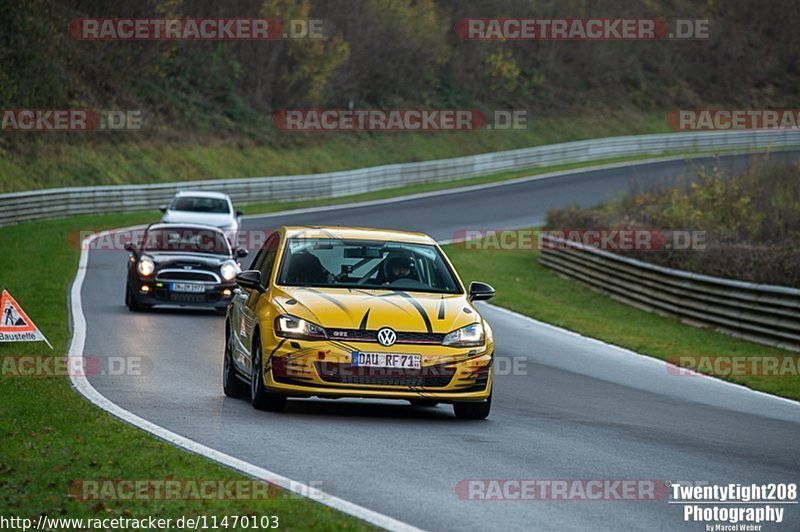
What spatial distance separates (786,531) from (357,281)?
5.43m

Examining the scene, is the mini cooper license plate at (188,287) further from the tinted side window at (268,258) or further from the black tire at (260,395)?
the black tire at (260,395)

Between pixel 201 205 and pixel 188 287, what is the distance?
1285cm

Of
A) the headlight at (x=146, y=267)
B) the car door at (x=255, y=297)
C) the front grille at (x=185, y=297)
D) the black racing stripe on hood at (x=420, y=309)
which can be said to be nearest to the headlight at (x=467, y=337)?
the black racing stripe on hood at (x=420, y=309)

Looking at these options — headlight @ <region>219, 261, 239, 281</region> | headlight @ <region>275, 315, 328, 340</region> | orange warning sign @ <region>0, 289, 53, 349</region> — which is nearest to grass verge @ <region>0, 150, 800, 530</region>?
orange warning sign @ <region>0, 289, 53, 349</region>

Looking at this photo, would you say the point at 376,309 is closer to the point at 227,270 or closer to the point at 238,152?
the point at 227,270

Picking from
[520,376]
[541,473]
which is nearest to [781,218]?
[520,376]

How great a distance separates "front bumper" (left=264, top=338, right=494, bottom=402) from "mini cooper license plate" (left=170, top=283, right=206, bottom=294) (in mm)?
10625

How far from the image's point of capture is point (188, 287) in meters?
21.6

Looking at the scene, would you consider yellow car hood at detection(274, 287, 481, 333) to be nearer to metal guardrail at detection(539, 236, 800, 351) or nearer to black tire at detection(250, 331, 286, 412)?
black tire at detection(250, 331, 286, 412)

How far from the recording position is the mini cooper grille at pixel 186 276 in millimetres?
21688

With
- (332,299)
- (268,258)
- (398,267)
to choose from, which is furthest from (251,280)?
(398,267)

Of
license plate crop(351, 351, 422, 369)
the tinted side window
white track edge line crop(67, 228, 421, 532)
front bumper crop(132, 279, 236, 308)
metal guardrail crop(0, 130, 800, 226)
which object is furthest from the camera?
metal guardrail crop(0, 130, 800, 226)

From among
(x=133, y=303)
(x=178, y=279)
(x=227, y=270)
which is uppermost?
(x=227, y=270)

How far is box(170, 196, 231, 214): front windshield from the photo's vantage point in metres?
34.1
